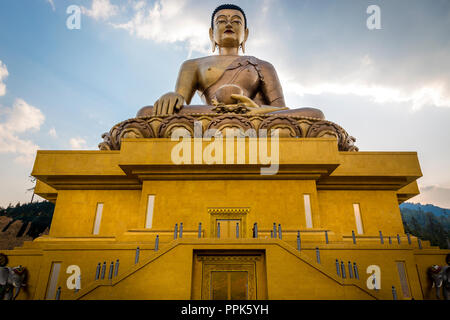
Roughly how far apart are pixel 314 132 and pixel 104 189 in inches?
219

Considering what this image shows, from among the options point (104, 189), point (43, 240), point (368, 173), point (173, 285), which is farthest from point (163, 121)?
point (368, 173)

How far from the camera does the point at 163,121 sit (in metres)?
7.98

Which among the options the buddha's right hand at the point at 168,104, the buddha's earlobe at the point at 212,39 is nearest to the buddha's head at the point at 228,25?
the buddha's earlobe at the point at 212,39

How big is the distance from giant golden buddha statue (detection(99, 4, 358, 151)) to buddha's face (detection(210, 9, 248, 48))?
0.08 meters

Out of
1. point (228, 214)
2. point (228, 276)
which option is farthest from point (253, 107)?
point (228, 276)

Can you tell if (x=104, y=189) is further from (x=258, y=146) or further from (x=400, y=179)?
(x=400, y=179)

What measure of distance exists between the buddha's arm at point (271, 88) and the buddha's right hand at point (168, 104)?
3.49 meters

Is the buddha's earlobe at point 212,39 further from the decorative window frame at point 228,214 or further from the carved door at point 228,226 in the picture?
the carved door at point 228,226

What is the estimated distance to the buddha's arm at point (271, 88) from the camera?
35.3 feet

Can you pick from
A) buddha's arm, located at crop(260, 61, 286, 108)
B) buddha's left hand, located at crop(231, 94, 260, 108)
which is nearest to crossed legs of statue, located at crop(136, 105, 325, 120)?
buddha's left hand, located at crop(231, 94, 260, 108)

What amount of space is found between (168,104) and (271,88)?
159 inches

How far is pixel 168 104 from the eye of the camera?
8562 millimetres

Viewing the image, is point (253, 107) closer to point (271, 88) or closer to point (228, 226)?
point (271, 88)

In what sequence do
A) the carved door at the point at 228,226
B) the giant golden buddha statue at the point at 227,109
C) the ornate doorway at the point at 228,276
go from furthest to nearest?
1. the giant golden buddha statue at the point at 227,109
2. the carved door at the point at 228,226
3. the ornate doorway at the point at 228,276
